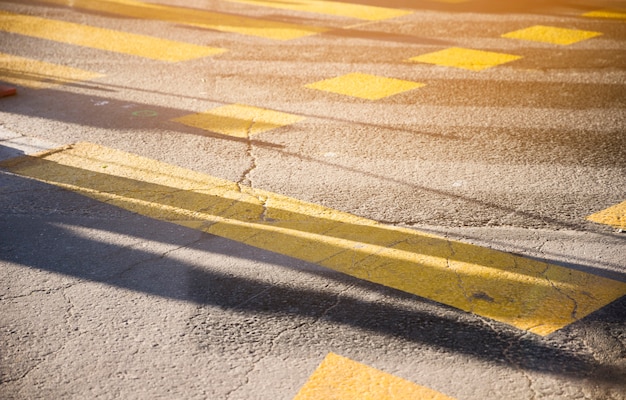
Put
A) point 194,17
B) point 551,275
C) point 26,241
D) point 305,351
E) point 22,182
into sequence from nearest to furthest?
point 305,351 < point 551,275 < point 26,241 < point 22,182 < point 194,17

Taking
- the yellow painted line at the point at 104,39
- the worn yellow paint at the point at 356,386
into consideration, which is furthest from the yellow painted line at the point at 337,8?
the worn yellow paint at the point at 356,386

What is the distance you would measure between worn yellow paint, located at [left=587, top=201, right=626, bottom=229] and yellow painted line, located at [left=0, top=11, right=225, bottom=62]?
6518 millimetres

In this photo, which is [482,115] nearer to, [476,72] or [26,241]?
[476,72]

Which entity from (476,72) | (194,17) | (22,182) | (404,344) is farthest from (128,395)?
(194,17)

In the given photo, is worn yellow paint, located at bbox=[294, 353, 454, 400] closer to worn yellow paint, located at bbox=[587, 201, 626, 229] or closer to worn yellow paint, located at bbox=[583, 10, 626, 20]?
worn yellow paint, located at bbox=[587, 201, 626, 229]

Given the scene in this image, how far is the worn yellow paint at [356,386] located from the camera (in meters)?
3.78

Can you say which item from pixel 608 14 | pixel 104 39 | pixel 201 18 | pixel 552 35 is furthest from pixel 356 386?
pixel 608 14

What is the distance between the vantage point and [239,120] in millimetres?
8180

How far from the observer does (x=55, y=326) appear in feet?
14.4

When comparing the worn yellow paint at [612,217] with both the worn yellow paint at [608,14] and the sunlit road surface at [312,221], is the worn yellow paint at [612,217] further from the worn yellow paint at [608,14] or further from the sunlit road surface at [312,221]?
the worn yellow paint at [608,14]

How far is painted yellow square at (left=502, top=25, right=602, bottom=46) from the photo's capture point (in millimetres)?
12023

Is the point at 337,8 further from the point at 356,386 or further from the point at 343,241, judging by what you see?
the point at 356,386

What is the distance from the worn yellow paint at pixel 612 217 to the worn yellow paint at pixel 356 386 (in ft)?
8.87

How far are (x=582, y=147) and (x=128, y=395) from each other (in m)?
5.30
